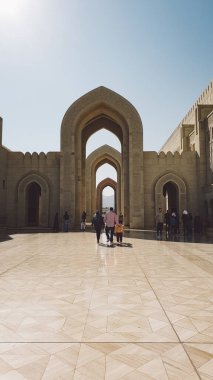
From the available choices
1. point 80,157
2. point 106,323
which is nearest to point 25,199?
point 80,157

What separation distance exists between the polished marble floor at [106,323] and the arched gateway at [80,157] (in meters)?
15.0

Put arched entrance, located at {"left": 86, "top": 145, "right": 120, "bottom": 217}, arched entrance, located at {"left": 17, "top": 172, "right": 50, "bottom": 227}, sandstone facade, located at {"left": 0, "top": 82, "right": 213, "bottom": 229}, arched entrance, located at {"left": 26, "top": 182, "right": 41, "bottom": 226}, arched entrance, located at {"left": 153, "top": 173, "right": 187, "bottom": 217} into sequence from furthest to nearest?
1. arched entrance, located at {"left": 86, "top": 145, "right": 120, "bottom": 217}
2. arched entrance, located at {"left": 26, "top": 182, "right": 41, "bottom": 226}
3. arched entrance, located at {"left": 17, "top": 172, "right": 50, "bottom": 227}
4. arched entrance, located at {"left": 153, "top": 173, "right": 187, "bottom": 217}
5. sandstone facade, located at {"left": 0, "top": 82, "right": 213, "bottom": 229}

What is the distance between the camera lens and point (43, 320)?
3732 millimetres

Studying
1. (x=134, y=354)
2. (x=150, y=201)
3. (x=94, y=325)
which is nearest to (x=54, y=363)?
(x=134, y=354)

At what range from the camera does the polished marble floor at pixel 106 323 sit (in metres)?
2.60

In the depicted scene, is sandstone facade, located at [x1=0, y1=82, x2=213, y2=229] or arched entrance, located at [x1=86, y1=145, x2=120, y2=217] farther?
arched entrance, located at [x1=86, y1=145, x2=120, y2=217]

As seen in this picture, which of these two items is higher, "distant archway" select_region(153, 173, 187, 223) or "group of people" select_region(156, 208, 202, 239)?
"distant archway" select_region(153, 173, 187, 223)

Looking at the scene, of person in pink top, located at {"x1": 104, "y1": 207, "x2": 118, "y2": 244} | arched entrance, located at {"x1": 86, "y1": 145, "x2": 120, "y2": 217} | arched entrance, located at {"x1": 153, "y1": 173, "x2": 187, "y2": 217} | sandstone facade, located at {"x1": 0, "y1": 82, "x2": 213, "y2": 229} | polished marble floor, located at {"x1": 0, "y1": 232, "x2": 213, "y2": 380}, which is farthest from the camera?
arched entrance, located at {"x1": 86, "y1": 145, "x2": 120, "y2": 217}

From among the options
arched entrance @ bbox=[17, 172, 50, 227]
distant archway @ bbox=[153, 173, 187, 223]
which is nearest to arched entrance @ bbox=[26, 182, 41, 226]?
arched entrance @ bbox=[17, 172, 50, 227]

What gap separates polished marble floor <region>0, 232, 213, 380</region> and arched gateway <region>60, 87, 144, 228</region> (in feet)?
49.1

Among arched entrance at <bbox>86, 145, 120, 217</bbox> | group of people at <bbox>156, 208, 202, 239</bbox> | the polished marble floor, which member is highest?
arched entrance at <bbox>86, 145, 120, 217</bbox>

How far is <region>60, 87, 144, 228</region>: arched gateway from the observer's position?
72.4 feet

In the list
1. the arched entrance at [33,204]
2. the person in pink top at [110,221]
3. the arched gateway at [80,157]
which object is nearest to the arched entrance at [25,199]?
the arched gateway at [80,157]

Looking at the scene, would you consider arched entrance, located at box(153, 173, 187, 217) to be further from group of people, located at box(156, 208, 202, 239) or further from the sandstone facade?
group of people, located at box(156, 208, 202, 239)
